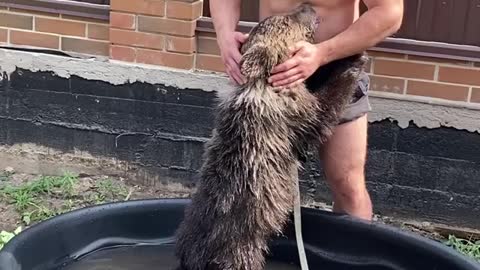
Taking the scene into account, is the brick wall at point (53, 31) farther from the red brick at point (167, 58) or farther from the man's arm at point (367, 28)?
the man's arm at point (367, 28)

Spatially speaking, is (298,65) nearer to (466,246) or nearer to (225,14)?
(225,14)

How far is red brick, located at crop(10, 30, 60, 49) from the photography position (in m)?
5.27

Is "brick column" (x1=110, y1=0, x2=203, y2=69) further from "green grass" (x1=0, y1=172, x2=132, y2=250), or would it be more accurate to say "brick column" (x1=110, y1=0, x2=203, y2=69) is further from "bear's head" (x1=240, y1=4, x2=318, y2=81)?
"bear's head" (x1=240, y1=4, x2=318, y2=81)

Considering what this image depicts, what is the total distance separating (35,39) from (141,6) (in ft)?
2.45

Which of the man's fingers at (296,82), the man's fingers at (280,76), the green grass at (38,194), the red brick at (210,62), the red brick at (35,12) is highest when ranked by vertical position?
the red brick at (35,12)

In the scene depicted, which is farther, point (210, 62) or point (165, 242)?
point (210, 62)

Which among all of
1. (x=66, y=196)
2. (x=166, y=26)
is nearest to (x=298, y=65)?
(x=166, y=26)

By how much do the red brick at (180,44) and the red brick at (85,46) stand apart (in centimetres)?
43

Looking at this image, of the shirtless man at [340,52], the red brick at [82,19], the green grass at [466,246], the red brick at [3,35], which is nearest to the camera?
the shirtless man at [340,52]

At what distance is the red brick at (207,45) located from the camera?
5047 mm

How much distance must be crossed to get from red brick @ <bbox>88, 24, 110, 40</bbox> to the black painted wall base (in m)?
0.27

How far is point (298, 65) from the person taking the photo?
122 inches

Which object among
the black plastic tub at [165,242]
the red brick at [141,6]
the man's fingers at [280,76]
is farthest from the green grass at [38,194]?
the man's fingers at [280,76]

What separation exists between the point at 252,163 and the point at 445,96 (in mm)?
2060
